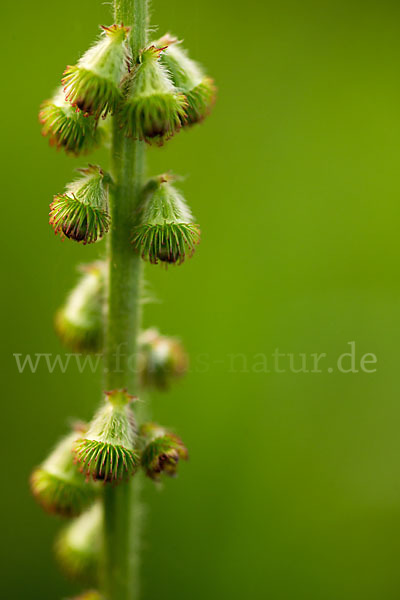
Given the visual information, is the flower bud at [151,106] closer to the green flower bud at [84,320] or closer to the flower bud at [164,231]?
the flower bud at [164,231]

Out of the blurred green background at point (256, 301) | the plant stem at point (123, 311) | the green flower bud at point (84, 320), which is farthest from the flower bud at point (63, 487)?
the blurred green background at point (256, 301)

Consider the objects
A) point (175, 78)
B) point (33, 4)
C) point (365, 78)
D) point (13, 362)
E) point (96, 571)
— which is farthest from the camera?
point (365, 78)

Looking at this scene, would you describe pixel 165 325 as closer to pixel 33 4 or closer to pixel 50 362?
Result: pixel 50 362

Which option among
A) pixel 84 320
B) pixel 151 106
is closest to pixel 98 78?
pixel 151 106

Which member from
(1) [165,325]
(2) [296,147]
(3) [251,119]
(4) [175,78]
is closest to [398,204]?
(2) [296,147]

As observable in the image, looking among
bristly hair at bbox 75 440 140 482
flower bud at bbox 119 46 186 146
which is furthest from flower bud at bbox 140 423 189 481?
flower bud at bbox 119 46 186 146

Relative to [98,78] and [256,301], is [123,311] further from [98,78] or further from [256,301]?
[256,301]

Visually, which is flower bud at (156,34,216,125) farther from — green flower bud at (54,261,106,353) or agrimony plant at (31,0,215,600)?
green flower bud at (54,261,106,353)

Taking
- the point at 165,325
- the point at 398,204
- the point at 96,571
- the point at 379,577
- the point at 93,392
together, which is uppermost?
the point at 398,204
